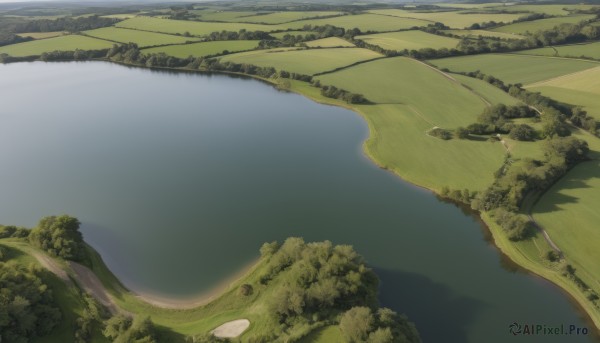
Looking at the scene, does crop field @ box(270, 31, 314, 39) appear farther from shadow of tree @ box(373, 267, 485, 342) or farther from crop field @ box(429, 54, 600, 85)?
shadow of tree @ box(373, 267, 485, 342)

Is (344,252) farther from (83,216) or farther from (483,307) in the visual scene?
(83,216)

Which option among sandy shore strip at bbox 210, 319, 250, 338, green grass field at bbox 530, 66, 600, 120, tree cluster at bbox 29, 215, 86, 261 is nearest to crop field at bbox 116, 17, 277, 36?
green grass field at bbox 530, 66, 600, 120

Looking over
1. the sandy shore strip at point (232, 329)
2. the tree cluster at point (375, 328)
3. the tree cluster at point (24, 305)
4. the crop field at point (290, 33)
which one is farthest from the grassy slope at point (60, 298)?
the crop field at point (290, 33)

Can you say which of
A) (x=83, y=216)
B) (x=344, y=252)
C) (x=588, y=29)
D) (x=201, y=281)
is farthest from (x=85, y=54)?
(x=588, y=29)

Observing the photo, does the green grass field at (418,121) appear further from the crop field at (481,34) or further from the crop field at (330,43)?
the crop field at (481,34)

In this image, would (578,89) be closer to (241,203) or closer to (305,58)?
(305,58)

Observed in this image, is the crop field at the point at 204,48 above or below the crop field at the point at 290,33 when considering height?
below
